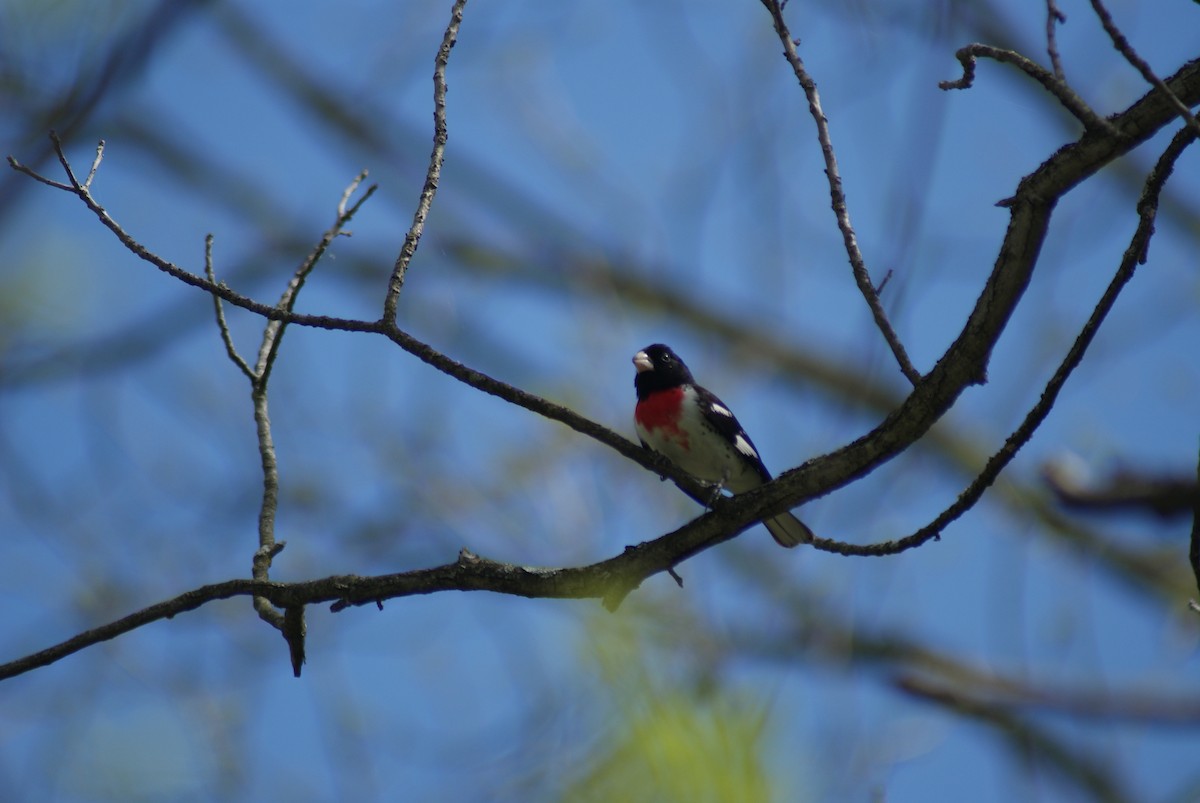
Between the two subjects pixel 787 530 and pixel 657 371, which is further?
pixel 657 371

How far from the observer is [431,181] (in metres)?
2.22

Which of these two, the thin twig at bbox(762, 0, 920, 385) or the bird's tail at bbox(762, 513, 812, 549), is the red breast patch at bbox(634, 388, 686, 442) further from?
the thin twig at bbox(762, 0, 920, 385)

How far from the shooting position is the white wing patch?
3.71m

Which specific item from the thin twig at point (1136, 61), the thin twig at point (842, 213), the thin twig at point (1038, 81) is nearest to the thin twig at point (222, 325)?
the thin twig at point (842, 213)

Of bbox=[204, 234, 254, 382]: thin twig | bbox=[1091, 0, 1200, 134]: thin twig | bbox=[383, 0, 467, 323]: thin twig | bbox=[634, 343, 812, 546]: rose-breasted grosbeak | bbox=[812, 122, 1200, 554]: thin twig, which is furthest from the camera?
bbox=[634, 343, 812, 546]: rose-breasted grosbeak

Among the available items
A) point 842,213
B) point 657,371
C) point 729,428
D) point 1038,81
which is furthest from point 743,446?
point 1038,81

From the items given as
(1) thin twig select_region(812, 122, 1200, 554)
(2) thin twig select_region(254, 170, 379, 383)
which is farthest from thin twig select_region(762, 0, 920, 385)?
(2) thin twig select_region(254, 170, 379, 383)

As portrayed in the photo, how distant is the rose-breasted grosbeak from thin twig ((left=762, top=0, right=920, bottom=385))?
149 cm

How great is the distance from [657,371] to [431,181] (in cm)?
205

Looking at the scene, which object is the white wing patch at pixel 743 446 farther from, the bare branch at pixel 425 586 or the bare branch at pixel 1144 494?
the bare branch at pixel 1144 494

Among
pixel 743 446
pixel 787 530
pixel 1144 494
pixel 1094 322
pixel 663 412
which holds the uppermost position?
pixel 663 412

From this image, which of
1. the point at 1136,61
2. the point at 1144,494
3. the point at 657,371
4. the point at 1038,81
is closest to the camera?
the point at 1144,494

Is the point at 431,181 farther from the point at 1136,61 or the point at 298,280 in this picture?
the point at 1136,61

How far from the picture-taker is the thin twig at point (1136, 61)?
1585 mm
